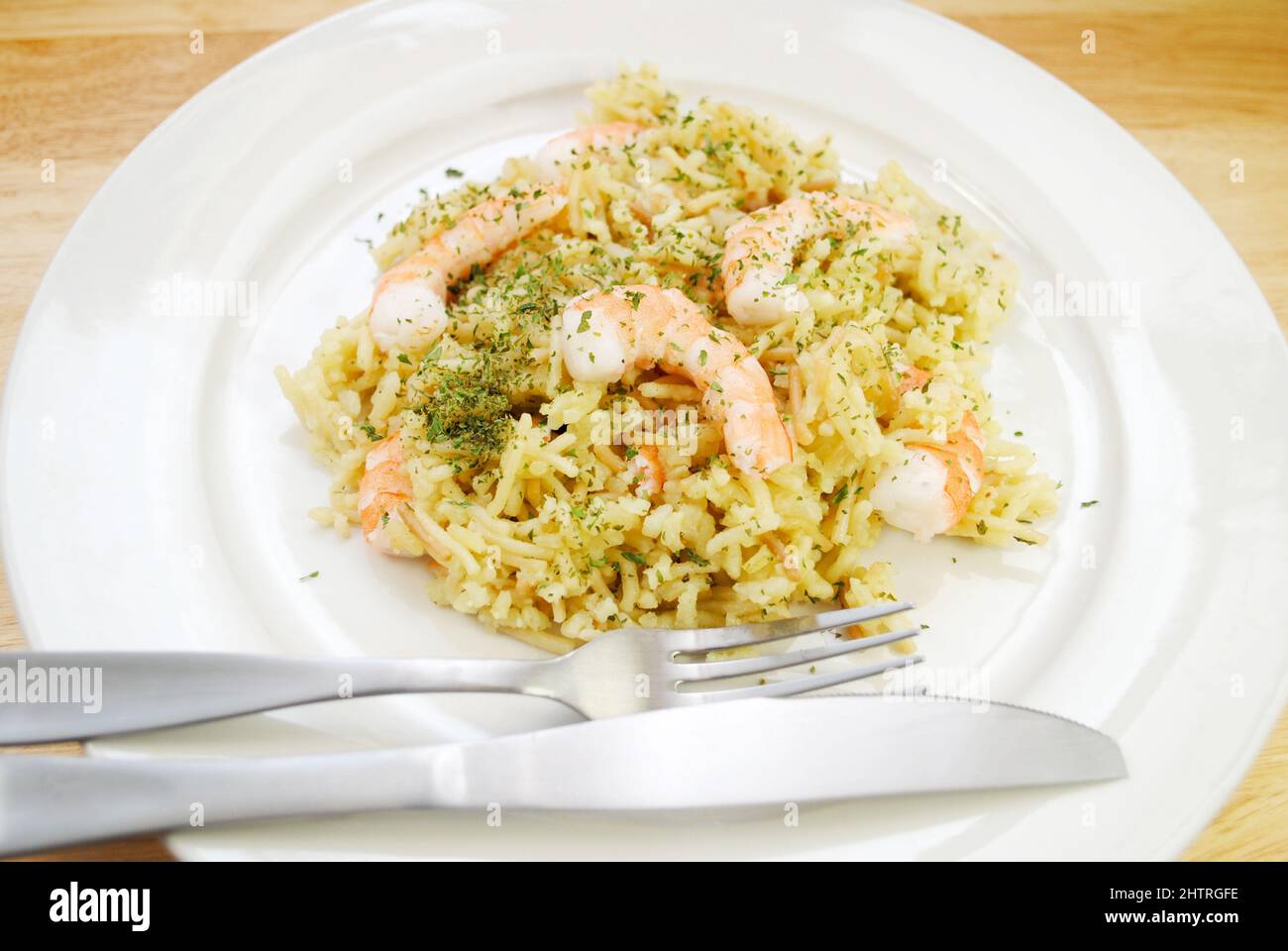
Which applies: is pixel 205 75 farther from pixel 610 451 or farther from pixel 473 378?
pixel 610 451

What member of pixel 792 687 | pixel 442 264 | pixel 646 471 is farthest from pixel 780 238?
pixel 792 687

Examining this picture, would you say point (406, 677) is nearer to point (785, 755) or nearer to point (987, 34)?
point (785, 755)

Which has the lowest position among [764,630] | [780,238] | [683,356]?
[764,630]

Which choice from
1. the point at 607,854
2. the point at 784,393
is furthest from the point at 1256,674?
the point at 607,854

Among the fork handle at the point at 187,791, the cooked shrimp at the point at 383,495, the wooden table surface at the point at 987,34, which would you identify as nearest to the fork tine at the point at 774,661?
the fork handle at the point at 187,791

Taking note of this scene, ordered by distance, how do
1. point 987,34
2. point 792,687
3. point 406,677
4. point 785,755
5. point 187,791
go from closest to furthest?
point 187,791, point 785,755, point 406,677, point 792,687, point 987,34

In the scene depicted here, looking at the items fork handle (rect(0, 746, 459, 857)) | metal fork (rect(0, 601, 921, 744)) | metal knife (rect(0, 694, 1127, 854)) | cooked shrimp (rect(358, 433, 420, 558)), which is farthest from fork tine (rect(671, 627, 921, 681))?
cooked shrimp (rect(358, 433, 420, 558))

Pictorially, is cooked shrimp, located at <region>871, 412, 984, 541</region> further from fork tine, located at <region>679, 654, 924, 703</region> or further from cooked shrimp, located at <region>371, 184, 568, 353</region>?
cooked shrimp, located at <region>371, 184, 568, 353</region>

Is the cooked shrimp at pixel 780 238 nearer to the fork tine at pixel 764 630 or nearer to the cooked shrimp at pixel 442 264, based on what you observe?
the cooked shrimp at pixel 442 264
